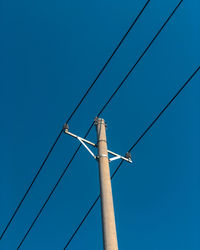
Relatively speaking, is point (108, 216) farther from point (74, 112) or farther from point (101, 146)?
point (74, 112)

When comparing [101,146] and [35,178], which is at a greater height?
[35,178]

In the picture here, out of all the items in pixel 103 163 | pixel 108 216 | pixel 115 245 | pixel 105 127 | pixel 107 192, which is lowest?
pixel 115 245

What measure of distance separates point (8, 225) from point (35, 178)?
2153 millimetres

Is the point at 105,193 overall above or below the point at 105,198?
above

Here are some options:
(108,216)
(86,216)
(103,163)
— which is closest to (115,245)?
(108,216)

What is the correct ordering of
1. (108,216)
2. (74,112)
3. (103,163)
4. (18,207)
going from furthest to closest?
1. (18,207)
2. (74,112)
3. (103,163)
4. (108,216)

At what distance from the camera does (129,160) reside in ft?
25.9

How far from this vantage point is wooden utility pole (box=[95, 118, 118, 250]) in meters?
5.35

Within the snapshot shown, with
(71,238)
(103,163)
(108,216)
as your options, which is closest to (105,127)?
(103,163)

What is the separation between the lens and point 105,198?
19.4 ft

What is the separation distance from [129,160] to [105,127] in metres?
0.96

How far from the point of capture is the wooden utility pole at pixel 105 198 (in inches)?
211

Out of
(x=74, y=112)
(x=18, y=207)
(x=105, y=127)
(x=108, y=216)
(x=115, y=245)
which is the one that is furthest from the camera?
(x=18, y=207)

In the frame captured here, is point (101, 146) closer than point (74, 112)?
Yes
